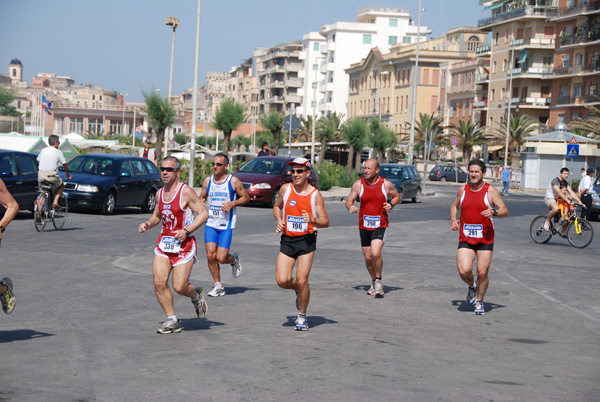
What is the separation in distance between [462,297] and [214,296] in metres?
3.21

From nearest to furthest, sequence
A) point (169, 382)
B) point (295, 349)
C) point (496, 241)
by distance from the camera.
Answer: point (169, 382), point (295, 349), point (496, 241)

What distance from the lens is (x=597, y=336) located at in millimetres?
9352

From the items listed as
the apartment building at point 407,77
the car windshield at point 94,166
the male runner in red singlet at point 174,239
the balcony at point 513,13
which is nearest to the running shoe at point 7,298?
the male runner in red singlet at point 174,239

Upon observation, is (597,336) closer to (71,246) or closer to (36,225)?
(71,246)

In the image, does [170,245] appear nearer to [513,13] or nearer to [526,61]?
[526,61]

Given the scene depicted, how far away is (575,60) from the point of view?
85.1 metres

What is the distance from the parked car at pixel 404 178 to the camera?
3659 centimetres

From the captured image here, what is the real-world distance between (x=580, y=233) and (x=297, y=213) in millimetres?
13023

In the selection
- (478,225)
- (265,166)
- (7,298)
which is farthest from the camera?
(265,166)

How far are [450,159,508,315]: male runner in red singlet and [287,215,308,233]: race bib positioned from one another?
2.39m

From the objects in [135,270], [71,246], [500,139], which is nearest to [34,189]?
[71,246]

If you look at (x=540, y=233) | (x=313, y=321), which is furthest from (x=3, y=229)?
(x=540, y=233)

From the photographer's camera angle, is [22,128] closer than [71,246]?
No

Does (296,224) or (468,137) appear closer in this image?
(296,224)
